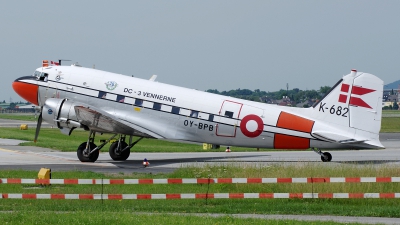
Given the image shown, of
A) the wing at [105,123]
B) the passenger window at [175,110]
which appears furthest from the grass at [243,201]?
the wing at [105,123]

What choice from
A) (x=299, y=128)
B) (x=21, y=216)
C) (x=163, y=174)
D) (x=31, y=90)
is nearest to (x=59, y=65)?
(x=31, y=90)

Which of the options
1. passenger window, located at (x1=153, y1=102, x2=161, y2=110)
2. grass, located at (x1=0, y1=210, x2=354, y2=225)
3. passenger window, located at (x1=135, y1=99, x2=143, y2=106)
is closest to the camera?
grass, located at (x1=0, y1=210, x2=354, y2=225)

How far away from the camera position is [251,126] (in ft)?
103

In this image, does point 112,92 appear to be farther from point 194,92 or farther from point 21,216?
point 21,216

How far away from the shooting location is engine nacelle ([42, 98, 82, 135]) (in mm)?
31625

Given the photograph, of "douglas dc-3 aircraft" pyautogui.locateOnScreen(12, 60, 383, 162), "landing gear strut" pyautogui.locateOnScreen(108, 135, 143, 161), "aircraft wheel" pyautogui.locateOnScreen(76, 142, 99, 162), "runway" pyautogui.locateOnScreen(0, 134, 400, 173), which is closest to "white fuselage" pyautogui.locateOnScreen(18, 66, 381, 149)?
"douglas dc-3 aircraft" pyautogui.locateOnScreen(12, 60, 383, 162)

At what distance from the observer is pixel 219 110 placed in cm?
3194

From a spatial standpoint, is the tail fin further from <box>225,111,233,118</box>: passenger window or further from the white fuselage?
<box>225,111,233,118</box>: passenger window

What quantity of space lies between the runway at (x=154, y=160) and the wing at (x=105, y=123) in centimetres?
166

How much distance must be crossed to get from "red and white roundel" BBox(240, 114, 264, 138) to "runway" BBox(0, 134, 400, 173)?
149cm

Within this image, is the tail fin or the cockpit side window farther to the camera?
the cockpit side window

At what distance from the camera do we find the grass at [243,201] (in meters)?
18.2

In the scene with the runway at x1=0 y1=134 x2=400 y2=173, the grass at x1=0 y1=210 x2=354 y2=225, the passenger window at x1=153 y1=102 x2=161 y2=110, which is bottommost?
the runway at x1=0 y1=134 x2=400 y2=173

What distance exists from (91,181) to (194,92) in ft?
46.2
